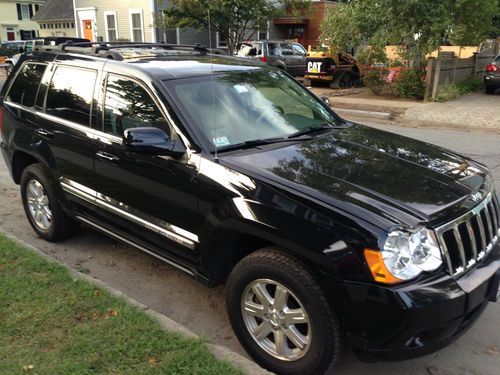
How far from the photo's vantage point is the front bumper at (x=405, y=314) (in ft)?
8.07

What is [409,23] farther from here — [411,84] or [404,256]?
[404,256]

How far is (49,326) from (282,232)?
1633 mm

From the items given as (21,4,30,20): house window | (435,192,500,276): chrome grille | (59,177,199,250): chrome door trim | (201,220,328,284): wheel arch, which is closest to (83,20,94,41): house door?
Result: (21,4,30,20): house window

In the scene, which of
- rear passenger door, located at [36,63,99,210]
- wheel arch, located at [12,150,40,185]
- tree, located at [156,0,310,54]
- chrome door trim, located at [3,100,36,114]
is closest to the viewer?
rear passenger door, located at [36,63,99,210]

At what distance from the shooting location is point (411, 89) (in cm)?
1569

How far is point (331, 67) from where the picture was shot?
62.1 ft

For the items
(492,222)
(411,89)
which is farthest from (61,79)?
(411,89)

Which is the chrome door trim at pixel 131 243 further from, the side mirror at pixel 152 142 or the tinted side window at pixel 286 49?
the tinted side window at pixel 286 49

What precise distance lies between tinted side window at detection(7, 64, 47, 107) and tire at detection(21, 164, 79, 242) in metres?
0.64

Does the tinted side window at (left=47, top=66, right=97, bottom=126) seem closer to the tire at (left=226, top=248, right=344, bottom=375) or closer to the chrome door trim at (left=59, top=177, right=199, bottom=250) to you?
the chrome door trim at (left=59, top=177, right=199, bottom=250)

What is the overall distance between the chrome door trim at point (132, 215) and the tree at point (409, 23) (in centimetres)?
1221

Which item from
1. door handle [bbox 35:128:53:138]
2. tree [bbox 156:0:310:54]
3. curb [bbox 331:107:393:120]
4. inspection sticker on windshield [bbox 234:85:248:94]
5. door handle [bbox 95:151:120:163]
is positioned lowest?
curb [bbox 331:107:393:120]

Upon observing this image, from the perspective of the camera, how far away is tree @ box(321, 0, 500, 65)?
14.2 metres

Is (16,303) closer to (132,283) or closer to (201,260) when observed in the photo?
(132,283)
